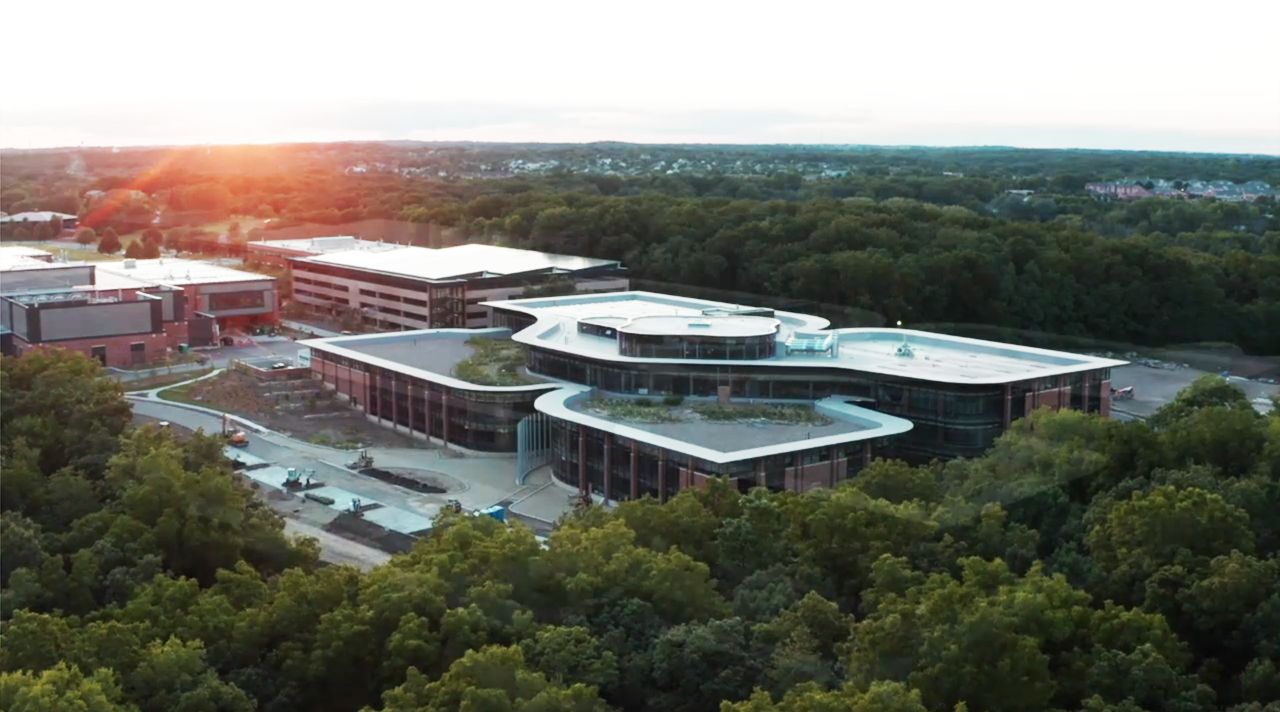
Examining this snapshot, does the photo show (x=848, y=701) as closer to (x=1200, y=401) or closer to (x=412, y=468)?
(x=1200, y=401)

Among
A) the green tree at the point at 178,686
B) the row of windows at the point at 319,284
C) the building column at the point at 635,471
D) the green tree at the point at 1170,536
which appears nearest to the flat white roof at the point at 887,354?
the building column at the point at 635,471

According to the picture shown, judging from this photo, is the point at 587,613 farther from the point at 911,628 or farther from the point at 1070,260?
the point at 1070,260

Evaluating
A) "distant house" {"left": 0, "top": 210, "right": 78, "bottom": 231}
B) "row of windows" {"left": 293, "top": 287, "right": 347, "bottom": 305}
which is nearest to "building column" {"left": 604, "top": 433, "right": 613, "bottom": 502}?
"row of windows" {"left": 293, "top": 287, "right": 347, "bottom": 305}

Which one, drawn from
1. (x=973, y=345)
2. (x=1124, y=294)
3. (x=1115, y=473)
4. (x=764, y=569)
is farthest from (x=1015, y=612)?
(x=1124, y=294)

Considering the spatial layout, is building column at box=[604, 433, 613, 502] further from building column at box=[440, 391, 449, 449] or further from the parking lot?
the parking lot

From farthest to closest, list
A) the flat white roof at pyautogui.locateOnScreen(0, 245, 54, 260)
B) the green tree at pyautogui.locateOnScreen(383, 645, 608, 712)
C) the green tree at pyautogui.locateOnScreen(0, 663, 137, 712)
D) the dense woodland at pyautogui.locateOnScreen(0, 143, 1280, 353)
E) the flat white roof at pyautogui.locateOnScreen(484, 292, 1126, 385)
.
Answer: the flat white roof at pyautogui.locateOnScreen(0, 245, 54, 260) < the dense woodland at pyautogui.locateOnScreen(0, 143, 1280, 353) < the flat white roof at pyautogui.locateOnScreen(484, 292, 1126, 385) < the green tree at pyautogui.locateOnScreen(383, 645, 608, 712) < the green tree at pyautogui.locateOnScreen(0, 663, 137, 712)

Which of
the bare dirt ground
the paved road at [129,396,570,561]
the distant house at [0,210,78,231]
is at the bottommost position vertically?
the paved road at [129,396,570,561]

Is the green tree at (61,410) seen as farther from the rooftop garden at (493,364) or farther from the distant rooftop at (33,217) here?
the distant rooftop at (33,217)
